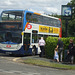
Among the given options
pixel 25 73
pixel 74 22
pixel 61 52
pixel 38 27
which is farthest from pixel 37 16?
pixel 74 22

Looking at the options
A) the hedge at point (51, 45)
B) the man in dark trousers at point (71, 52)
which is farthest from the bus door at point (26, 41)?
the man in dark trousers at point (71, 52)

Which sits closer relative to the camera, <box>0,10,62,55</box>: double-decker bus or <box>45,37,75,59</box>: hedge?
<box>45,37,75,59</box>: hedge

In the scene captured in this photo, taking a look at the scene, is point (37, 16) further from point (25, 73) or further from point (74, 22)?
point (74, 22)

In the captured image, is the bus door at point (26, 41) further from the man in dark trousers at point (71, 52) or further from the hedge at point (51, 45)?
the man in dark trousers at point (71, 52)

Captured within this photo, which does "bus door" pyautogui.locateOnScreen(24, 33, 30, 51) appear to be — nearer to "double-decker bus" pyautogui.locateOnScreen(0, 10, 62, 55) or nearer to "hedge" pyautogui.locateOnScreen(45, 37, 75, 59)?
"double-decker bus" pyautogui.locateOnScreen(0, 10, 62, 55)

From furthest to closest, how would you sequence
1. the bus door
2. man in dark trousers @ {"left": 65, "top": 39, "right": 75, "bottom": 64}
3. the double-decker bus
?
1. the bus door
2. the double-decker bus
3. man in dark trousers @ {"left": 65, "top": 39, "right": 75, "bottom": 64}

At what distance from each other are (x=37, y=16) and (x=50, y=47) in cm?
568

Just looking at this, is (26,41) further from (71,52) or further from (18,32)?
(71,52)

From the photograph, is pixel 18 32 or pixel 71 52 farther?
pixel 18 32

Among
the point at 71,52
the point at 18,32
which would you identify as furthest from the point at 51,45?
the point at 18,32

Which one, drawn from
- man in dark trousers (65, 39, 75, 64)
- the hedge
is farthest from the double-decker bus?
man in dark trousers (65, 39, 75, 64)

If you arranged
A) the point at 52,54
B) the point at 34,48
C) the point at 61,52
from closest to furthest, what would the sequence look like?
the point at 61,52 < the point at 52,54 < the point at 34,48

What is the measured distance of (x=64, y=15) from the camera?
21.7 metres

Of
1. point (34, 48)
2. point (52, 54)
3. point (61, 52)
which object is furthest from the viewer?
point (34, 48)
